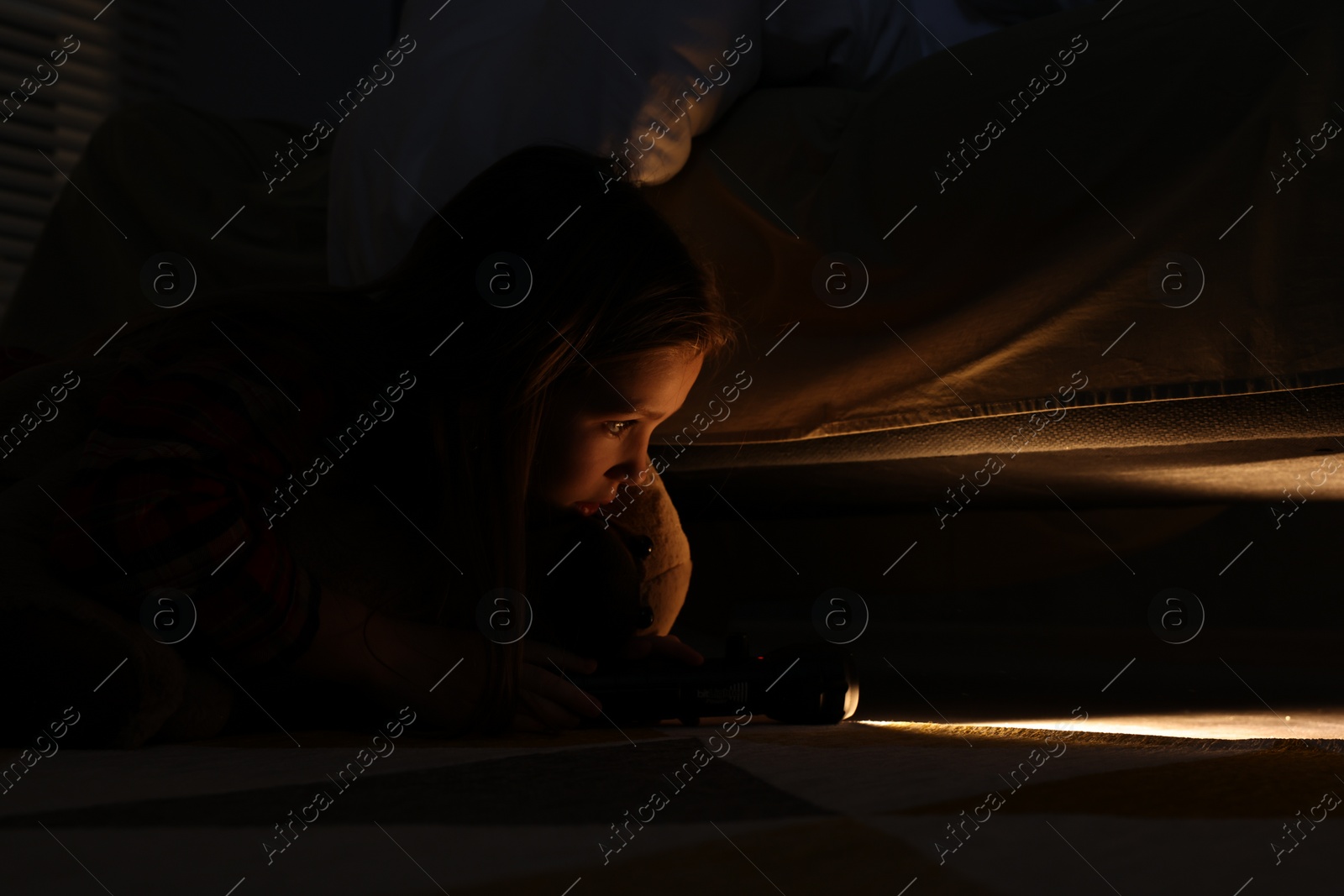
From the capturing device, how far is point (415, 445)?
0.81 m

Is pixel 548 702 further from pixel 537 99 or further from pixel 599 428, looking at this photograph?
pixel 537 99

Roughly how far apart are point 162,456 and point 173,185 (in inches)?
41.4

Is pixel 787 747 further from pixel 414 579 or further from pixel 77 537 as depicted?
pixel 77 537

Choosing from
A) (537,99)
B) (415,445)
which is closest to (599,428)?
(415,445)

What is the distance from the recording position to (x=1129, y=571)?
2.06 meters

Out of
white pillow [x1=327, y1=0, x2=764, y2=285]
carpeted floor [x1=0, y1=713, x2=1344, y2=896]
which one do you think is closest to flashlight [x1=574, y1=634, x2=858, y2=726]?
carpeted floor [x1=0, y1=713, x2=1344, y2=896]

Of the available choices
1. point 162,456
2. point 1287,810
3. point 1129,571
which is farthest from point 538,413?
point 1129,571

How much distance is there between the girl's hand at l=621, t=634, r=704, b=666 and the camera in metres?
0.78

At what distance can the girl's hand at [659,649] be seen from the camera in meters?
0.78

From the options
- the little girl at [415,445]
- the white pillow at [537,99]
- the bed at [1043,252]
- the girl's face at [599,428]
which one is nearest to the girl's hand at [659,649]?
the little girl at [415,445]

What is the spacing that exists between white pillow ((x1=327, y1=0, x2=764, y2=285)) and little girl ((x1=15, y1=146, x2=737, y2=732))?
0.46 feet

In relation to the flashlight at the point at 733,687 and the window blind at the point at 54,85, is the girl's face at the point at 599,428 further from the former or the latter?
the window blind at the point at 54,85

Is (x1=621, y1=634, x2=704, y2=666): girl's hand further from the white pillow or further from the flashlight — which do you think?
the white pillow

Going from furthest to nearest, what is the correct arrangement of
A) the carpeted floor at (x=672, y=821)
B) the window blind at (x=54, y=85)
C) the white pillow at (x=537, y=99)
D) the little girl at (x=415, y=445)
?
the window blind at (x=54, y=85) < the white pillow at (x=537, y=99) < the little girl at (x=415, y=445) < the carpeted floor at (x=672, y=821)
